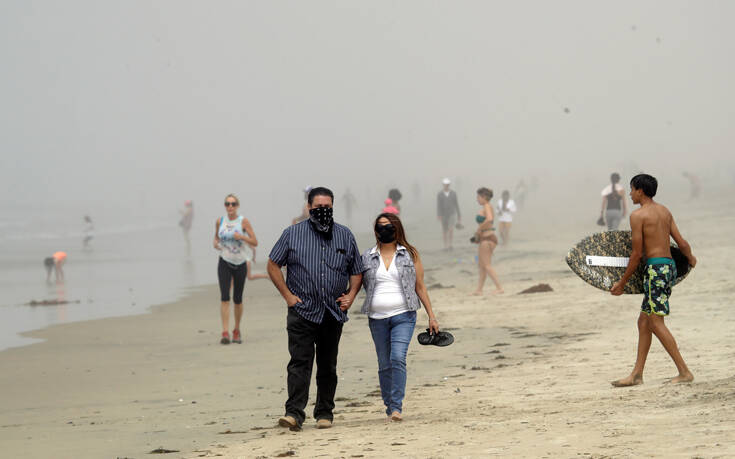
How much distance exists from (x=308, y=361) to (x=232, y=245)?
4.78 metres

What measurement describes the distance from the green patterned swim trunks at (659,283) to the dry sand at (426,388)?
59 centimetres

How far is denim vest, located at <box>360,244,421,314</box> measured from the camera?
694 centimetres

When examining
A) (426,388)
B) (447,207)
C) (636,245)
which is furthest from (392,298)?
(447,207)

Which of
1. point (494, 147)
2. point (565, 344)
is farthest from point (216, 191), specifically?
point (565, 344)

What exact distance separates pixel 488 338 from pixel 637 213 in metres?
4.32

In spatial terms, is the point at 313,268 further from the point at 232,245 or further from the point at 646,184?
the point at 232,245

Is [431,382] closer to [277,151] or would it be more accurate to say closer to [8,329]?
[8,329]

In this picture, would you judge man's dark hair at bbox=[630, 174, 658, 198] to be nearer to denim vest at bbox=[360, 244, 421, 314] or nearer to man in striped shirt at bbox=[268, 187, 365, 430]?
denim vest at bbox=[360, 244, 421, 314]

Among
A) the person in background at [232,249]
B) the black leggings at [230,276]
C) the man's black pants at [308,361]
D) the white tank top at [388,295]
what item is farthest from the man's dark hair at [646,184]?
the black leggings at [230,276]

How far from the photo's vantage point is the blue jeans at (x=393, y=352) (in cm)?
682

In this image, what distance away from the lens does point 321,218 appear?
6.82m

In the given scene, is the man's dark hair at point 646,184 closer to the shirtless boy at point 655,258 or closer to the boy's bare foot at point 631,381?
the shirtless boy at point 655,258

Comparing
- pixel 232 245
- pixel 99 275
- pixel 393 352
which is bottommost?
pixel 99 275

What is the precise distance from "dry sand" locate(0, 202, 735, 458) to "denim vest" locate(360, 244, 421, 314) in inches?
33.0
